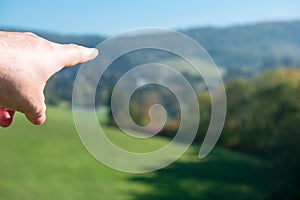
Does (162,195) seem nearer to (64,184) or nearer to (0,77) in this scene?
(64,184)

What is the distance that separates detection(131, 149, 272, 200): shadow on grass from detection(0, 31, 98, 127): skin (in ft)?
25.7

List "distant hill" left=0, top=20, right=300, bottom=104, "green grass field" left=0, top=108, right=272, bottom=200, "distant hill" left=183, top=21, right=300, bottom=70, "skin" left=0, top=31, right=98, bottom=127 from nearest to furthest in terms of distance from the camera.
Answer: "skin" left=0, top=31, right=98, bottom=127 → "green grass field" left=0, top=108, right=272, bottom=200 → "distant hill" left=0, top=20, right=300, bottom=104 → "distant hill" left=183, top=21, right=300, bottom=70

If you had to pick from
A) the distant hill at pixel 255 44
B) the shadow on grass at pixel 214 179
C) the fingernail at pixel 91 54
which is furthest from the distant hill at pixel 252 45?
the fingernail at pixel 91 54

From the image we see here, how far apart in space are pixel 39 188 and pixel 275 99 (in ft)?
15.4

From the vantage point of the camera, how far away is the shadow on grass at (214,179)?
341 inches

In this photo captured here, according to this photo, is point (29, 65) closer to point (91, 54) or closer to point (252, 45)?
point (91, 54)

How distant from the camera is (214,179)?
9.92 metres

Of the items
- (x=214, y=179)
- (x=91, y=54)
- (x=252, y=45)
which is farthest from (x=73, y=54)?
(x=252, y=45)

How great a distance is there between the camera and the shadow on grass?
866cm

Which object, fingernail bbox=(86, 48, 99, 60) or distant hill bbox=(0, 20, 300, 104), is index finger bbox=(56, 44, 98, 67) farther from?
distant hill bbox=(0, 20, 300, 104)

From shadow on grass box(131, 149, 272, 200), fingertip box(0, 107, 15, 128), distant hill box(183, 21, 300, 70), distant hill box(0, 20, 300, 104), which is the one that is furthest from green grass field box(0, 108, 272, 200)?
fingertip box(0, 107, 15, 128)

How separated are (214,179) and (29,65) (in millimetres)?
→ 9807

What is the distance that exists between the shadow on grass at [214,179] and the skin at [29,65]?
7826 mm

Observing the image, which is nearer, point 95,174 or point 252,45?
point 95,174
